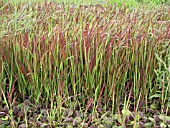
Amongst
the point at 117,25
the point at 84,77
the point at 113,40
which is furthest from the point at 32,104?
the point at 117,25

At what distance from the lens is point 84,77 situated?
204 cm

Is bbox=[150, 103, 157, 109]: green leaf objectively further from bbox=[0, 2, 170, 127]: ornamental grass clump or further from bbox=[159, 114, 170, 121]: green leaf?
bbox=[159, 114, 170, 121]: green leaf

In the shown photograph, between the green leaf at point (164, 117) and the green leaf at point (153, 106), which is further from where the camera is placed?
the green leaf at point (153, 106)

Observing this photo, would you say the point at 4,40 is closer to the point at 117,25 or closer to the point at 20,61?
the point at 20,61

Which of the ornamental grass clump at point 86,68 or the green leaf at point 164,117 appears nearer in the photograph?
the green leaf at point 164,117

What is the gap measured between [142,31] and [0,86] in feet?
3.66

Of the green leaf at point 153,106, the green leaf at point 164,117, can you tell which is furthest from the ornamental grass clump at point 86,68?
the green leaf at point 164,117

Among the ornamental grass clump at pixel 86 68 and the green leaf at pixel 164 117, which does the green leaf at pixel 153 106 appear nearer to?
the ornamental grass clump at pixel 86 68

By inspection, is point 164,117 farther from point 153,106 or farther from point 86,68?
point 86,68

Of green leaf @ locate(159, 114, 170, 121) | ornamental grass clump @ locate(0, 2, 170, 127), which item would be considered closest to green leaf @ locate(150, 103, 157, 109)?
ornamental grass clump @ locate(0, 2, 170, 127)

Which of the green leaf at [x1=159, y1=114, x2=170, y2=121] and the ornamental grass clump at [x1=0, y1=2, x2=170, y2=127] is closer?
the green leaf at [x1=159, y1=114, x2=170, y2=121]

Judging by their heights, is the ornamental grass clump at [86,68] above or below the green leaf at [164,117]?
above

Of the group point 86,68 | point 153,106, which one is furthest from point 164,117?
point 86,68

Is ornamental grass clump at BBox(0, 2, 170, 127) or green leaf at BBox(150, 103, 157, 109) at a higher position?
ornamental grass clump at BBox(0, 2, 170, 127)
